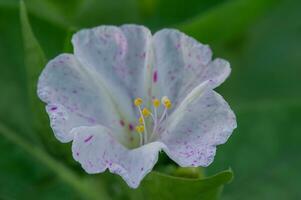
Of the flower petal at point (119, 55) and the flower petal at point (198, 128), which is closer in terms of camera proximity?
the flower petal at point (198, 128)

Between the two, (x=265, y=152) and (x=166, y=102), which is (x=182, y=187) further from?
(x=265, y=152)

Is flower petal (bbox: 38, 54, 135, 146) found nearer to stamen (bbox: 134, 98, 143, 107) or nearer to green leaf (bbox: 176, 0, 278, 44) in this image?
stamen (bbox: 134, 98, 143, 107)

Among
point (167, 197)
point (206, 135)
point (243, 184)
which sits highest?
point (206, 135)

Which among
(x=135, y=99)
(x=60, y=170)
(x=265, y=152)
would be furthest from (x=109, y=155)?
(x=265, y=152)

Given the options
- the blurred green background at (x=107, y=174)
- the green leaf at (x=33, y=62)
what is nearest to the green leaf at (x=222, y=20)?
the blurred green background at (x=107, y=174)

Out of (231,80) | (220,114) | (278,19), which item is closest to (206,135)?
(220,114)

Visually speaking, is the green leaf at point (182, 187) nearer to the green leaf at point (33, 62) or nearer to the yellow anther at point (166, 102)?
the yellow anther at point (166, 102)

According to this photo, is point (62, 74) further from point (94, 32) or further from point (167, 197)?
point (167, 197)
